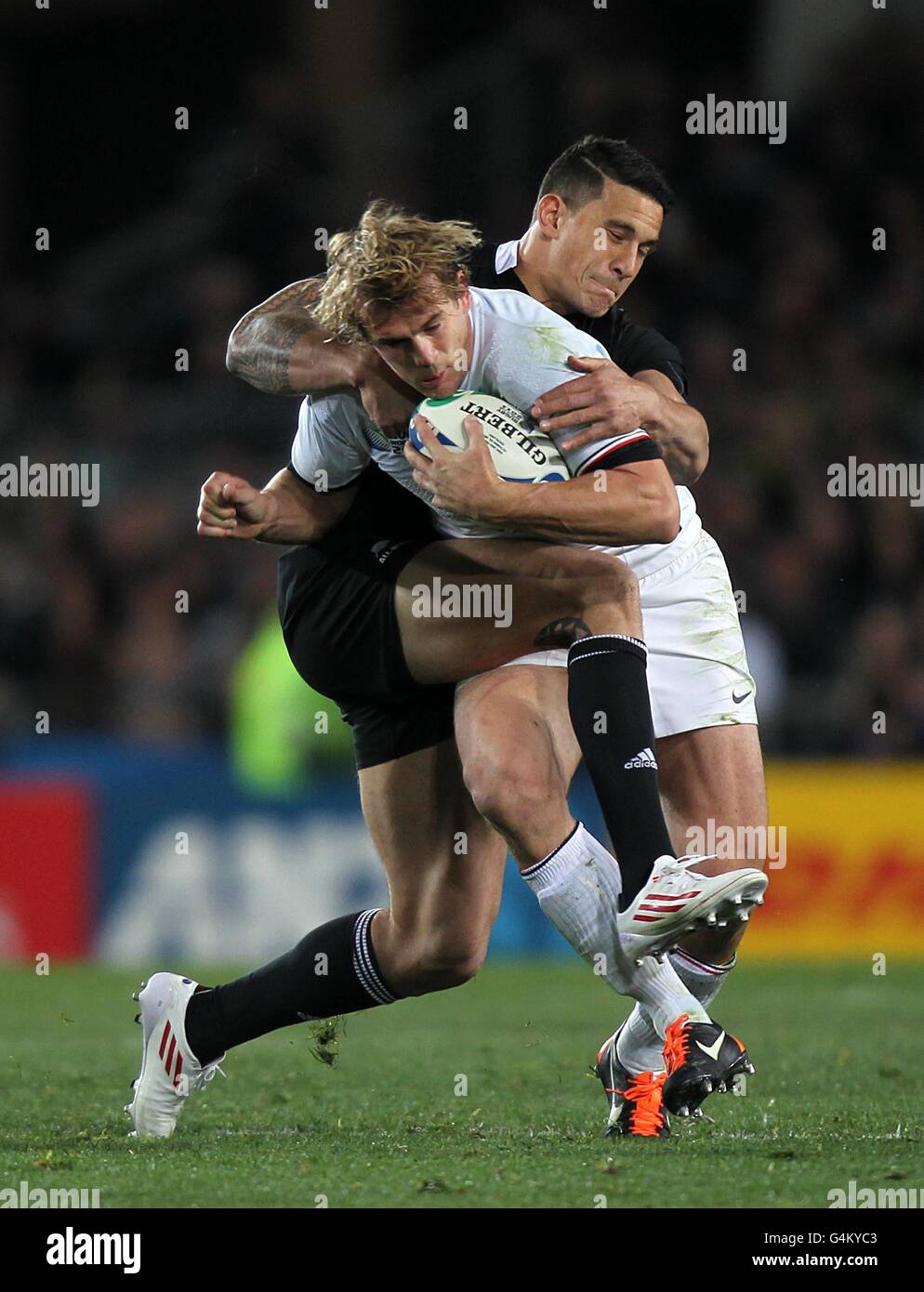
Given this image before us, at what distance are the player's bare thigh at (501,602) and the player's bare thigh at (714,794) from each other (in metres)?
0.69

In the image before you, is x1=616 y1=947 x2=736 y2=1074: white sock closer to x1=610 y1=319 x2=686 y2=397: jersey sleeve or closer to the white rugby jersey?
the white rugby jersey

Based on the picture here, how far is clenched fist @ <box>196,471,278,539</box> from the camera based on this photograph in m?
4.48

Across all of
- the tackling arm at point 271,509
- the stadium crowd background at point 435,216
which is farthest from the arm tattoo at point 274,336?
the stadium crowd background at point 435,216

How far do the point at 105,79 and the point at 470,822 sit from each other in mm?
12582

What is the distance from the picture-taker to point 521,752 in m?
4.07

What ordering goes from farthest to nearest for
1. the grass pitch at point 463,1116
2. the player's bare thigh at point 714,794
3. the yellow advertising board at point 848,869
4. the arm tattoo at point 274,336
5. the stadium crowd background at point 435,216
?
the stadium crowd background at point 435,216 < the yellow advertising board at point 848,869 < the player's bare thigh at point 714,794 < the arm tattoo at point 274,336 < the grass pitch at point 463,1116

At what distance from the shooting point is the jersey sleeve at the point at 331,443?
4.58m

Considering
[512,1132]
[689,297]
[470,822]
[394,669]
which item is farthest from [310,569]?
[689,297]

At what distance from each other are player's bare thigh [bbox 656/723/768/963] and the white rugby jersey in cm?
64

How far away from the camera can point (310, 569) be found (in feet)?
15.7

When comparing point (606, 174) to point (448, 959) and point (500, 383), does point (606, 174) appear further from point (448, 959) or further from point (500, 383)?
point (448, 959)

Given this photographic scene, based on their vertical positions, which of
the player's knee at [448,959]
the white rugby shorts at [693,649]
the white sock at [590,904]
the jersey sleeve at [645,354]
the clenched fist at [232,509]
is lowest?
the player's knee at [448,959]

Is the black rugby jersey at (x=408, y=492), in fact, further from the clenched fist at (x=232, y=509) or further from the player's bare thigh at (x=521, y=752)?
the player's bare thigh at (x=521, y=752)

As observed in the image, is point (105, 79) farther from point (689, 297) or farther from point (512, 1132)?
point (512, 1132)
